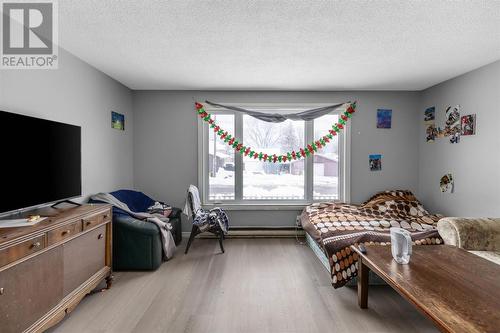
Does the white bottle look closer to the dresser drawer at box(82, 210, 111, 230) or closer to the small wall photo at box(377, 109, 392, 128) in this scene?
the dresser drawer at box(82, 210, 111, 230)

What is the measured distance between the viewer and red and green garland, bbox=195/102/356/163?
428cm

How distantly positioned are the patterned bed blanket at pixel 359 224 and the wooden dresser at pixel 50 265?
2.28m

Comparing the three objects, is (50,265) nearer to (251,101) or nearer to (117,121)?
(117,121)

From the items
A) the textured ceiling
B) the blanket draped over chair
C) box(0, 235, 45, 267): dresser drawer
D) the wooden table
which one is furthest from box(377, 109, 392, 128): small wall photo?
box(0, 235, 45, 267): dresser drawer

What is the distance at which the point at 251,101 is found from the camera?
4305 mm

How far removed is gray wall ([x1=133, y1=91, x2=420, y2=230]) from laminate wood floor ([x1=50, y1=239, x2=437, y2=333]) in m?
1.38

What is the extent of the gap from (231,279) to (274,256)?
2.77 feet

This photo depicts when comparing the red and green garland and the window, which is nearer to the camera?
the red and green garland

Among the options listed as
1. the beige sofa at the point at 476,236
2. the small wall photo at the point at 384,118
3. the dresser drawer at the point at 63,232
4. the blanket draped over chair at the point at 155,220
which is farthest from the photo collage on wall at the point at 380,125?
the dresser drawer at the point at 63,232

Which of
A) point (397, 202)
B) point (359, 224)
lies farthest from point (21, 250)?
point (397, 202)

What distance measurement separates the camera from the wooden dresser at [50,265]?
154cm

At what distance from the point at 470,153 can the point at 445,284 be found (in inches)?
102

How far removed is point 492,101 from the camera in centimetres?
310

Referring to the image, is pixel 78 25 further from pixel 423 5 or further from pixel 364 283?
pixel 364 283
